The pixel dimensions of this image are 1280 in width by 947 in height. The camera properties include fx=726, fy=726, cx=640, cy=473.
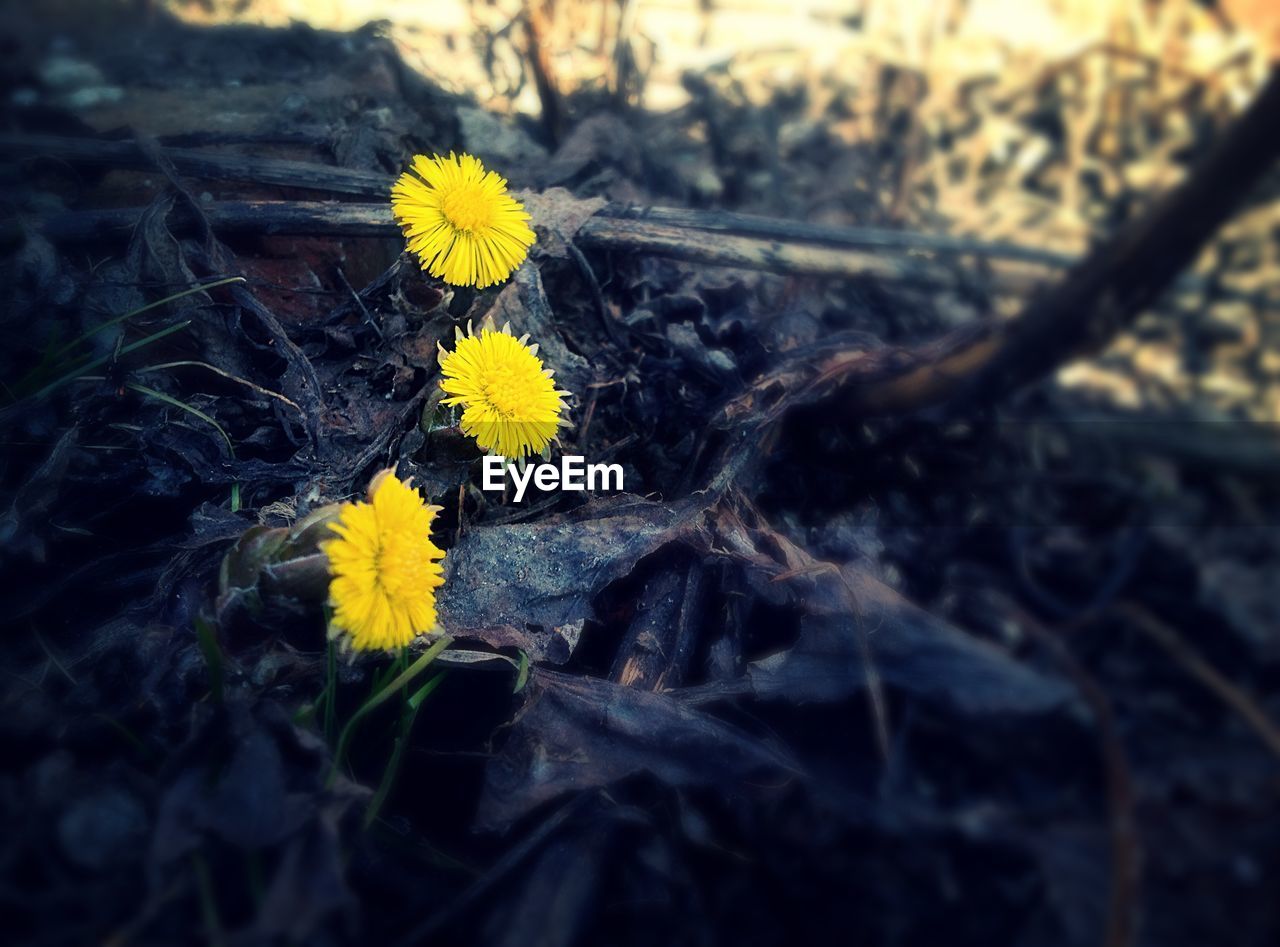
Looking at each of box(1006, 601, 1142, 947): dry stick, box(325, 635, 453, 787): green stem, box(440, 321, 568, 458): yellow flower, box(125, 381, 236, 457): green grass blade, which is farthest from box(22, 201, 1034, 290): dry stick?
box(1006, 601, 1142, 947): dry stick

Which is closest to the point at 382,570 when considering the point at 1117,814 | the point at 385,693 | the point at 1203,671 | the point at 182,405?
the point at 385,693

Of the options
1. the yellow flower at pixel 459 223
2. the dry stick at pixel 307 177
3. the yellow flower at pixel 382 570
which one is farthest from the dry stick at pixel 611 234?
the yellow flower at pixel 382 570

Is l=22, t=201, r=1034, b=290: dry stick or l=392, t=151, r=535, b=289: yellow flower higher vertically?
l=22, t=201, r=1034, b=290: dry stick

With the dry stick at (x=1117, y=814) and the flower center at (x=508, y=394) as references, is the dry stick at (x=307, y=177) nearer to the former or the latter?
the flower center at (x=508, y=394)

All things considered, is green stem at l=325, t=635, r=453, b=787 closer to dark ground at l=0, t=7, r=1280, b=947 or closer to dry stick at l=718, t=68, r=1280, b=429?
dark ground at l=0, t=7, r=1280, b=947

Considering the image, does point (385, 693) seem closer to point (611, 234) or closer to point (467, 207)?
point (467, 207)

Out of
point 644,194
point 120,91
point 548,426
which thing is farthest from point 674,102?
point 548,426

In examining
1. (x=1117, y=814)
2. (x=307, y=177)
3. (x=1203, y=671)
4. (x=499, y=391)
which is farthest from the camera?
(x=307, y=177)
